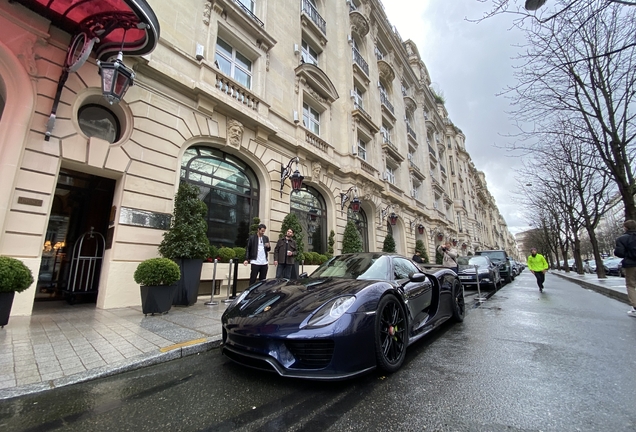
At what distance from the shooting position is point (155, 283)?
4.95m

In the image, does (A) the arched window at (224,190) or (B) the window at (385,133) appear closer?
(A) the arched window at (224,190)

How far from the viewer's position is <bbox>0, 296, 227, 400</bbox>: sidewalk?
98.6 inches

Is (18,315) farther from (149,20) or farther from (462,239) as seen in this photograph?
(462,239)

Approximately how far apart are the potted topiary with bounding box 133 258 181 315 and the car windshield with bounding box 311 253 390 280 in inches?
115

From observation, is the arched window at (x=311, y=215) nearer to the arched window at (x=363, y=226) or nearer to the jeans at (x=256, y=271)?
the arched window at (x=363, y=226)

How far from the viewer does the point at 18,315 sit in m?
4.69

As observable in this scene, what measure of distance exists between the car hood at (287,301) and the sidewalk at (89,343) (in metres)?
0.94

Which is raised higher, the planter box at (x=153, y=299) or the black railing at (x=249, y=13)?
the black railing at (x=249, y=13)

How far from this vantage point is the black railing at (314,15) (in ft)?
45.7

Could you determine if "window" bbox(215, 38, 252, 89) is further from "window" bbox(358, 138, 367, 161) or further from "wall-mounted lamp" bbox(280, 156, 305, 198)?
"window" bbox(358, 138, 367, 161)

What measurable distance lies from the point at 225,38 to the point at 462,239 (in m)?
34.2

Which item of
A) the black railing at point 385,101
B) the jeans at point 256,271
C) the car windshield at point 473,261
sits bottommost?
the jeans at point 256,271

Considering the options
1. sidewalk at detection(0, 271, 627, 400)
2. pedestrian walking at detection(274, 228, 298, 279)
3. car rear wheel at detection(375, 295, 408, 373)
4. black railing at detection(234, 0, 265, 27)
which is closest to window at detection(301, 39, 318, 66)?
black railing at detection(234, 0, 265, 27)

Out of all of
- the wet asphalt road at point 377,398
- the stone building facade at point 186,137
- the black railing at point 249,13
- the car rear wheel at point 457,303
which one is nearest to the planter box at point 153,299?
the stone building facade at point 186,137
